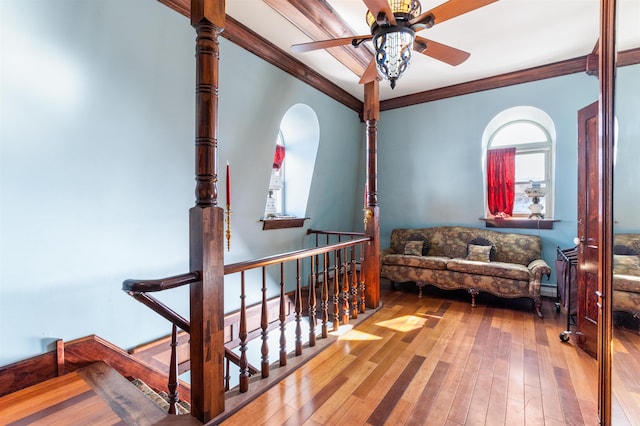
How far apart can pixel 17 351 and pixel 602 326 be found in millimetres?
3245

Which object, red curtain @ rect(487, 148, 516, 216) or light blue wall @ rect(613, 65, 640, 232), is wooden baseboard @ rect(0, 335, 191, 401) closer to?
light blue wall @ rect(613, 65, 640, 232)

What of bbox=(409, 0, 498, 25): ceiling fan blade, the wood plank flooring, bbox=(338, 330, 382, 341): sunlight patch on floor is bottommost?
bbox=(338, 330, 382, 341): sunlight patch on floor

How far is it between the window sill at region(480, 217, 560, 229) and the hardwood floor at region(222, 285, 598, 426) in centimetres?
137

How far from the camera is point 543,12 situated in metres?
2.76

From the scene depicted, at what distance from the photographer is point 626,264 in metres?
1.45

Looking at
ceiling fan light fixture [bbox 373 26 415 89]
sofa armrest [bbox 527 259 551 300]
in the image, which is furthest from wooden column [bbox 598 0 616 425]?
sofa armrest [bbox 527 259 551 300]

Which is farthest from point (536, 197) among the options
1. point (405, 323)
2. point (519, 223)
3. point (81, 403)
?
point (81, 403)

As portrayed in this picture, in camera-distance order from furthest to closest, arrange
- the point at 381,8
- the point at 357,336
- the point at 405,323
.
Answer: the point at 405,323 < the point at 357,336 < the point at 381,8

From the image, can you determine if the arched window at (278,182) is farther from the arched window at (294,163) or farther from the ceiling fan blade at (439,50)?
the ceiling fan blade at (439,50)

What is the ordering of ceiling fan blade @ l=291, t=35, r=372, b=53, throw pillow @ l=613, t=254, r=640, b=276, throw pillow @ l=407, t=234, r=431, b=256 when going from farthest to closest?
1. throw pillow @ l=407, t=234, r=431, b=256
2. ceiling fan blade @ l=291, t=35, r=372, b=53
3. throw pillow @ l=613, t=254, r=640, b=276

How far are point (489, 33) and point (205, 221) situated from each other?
335 centimetres

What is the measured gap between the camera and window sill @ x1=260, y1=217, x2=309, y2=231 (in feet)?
12.2

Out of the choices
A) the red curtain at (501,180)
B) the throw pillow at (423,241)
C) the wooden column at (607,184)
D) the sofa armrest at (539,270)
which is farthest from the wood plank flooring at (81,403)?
the red curtain at (501,180)

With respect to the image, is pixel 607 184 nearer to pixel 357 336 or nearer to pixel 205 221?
pixel 205 221
